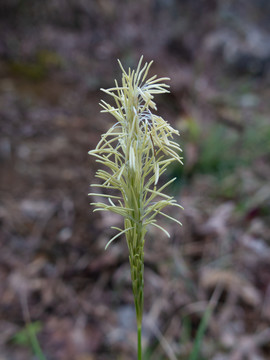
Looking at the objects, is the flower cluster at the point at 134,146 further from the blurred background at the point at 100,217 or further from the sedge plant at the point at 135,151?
the blurred background at the point at 100,217

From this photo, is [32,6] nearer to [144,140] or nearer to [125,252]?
[125,252]

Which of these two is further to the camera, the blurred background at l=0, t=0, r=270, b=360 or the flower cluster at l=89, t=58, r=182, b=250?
the blurred background at l=0, t=0, r=270, b=360

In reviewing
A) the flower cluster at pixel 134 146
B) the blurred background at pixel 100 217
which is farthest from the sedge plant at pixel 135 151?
the blurred background at pixel 100 217

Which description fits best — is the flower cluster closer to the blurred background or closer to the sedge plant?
the sedge plant

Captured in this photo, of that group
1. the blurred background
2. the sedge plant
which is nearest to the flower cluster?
the sedge plant

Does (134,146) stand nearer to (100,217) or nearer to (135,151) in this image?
(135,151)

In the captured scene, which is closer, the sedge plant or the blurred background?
the sedge plant

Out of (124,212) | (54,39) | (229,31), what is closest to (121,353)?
(124,212)

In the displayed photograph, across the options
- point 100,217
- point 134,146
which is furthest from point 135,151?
point 100,217
